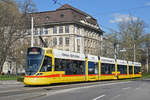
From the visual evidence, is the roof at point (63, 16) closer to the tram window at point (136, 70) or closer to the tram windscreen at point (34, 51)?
the tram window at point (136, 70)

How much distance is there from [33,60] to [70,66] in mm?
4637

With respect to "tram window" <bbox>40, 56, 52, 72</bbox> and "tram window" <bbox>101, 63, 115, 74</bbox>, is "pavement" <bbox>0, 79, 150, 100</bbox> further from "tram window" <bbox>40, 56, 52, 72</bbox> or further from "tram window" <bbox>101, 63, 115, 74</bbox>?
"tram window" <bbox>101, 63, 115, 74</bbox>

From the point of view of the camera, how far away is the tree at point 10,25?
121 ft

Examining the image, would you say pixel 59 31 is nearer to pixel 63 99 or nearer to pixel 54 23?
pixel 54 23

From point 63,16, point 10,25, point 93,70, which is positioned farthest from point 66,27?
point 93,70

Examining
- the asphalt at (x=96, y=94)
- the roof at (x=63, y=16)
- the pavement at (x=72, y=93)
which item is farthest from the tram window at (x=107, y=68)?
the roof at (x=63, y=16)

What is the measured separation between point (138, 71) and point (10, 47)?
22.8 meters

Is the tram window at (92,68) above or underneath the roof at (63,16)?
underneath

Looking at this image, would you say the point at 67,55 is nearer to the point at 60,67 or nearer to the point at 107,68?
the point at 60,67

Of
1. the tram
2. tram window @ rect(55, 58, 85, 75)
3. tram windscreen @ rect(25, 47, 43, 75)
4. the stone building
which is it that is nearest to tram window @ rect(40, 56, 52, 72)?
the tram

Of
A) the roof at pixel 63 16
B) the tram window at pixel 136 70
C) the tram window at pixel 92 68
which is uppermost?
Answer: the roof at pixel 63 16

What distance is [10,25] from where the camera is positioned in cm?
3925

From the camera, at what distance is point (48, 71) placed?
66.3 feet

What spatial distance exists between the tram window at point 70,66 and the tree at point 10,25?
1612cm
